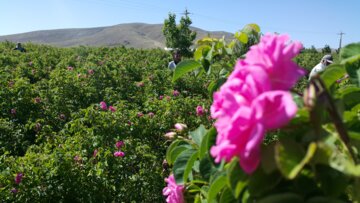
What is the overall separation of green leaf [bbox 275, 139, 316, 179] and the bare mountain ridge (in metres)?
106

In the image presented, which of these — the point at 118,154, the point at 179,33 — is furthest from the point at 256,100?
the point at 179,33

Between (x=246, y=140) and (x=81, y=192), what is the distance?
3096mm

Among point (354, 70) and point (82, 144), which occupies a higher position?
point (354, 70)

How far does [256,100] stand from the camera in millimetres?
578

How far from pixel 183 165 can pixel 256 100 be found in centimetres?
64

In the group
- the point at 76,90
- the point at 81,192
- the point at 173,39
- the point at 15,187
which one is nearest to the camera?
the point at 15,187

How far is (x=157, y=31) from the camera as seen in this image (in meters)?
135

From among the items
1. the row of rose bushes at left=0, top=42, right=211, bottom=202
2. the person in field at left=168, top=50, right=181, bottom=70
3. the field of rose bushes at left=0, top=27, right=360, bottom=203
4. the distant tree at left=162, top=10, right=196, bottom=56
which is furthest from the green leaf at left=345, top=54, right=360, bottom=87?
the distant tree at left=162, top=10, right=196, bottom=56

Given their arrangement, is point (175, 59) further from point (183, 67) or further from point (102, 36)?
point (102, 36)

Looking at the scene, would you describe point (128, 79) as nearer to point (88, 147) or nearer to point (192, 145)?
point (88, 147)

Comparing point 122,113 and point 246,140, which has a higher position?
point 246,140

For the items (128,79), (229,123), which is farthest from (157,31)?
(229,123)

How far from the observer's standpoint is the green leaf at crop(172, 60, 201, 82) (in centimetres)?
135

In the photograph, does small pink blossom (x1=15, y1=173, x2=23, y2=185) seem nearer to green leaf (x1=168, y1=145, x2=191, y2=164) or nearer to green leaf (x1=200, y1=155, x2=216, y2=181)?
green leaf (x1=168, y1=145, x2=191, y2=164)
